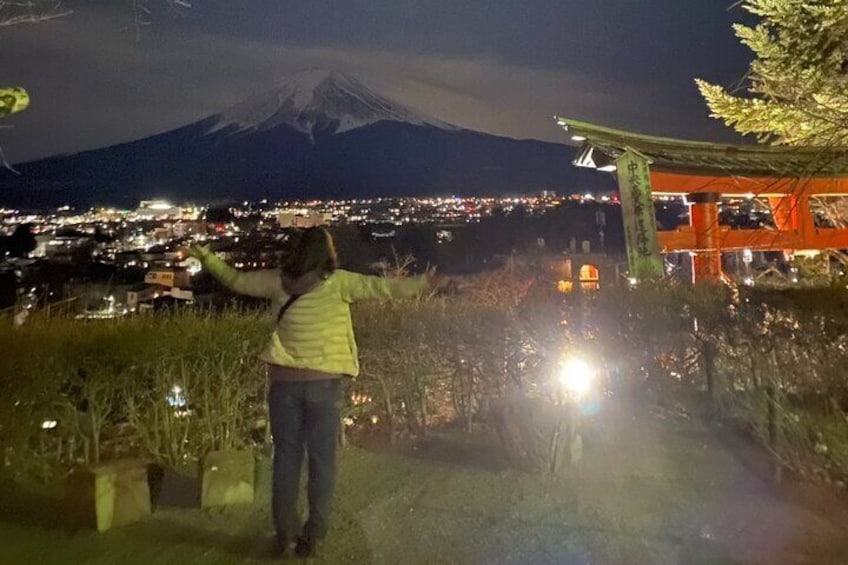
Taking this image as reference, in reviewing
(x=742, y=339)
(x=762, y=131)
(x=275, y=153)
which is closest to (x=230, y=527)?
(x=742, y=339)

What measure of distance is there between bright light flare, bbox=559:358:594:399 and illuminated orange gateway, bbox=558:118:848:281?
22.3 feet

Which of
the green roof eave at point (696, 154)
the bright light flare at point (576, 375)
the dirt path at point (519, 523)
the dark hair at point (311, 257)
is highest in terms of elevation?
the green roof eave at point (696, 154)

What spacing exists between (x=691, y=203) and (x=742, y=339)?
954 cm

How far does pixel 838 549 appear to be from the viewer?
4676 mm

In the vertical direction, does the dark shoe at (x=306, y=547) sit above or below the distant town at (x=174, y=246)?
below

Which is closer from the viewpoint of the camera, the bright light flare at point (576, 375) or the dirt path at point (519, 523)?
the dirt path at point (519, 523)

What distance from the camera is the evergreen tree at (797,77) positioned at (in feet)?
29.3

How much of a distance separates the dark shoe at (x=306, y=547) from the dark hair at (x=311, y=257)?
147 cm

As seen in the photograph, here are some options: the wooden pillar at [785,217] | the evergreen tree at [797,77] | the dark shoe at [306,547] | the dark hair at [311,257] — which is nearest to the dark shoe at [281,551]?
the dark shoe at [306,547]

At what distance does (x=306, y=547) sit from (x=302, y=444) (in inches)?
22.6

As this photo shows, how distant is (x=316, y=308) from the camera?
472 centimetres

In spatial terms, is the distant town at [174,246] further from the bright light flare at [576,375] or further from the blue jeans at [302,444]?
the blue jeans at [302,444]

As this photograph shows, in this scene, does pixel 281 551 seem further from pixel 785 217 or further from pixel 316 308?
pixel 785 217

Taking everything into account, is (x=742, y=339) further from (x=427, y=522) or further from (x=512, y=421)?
(x=427, y=522)
